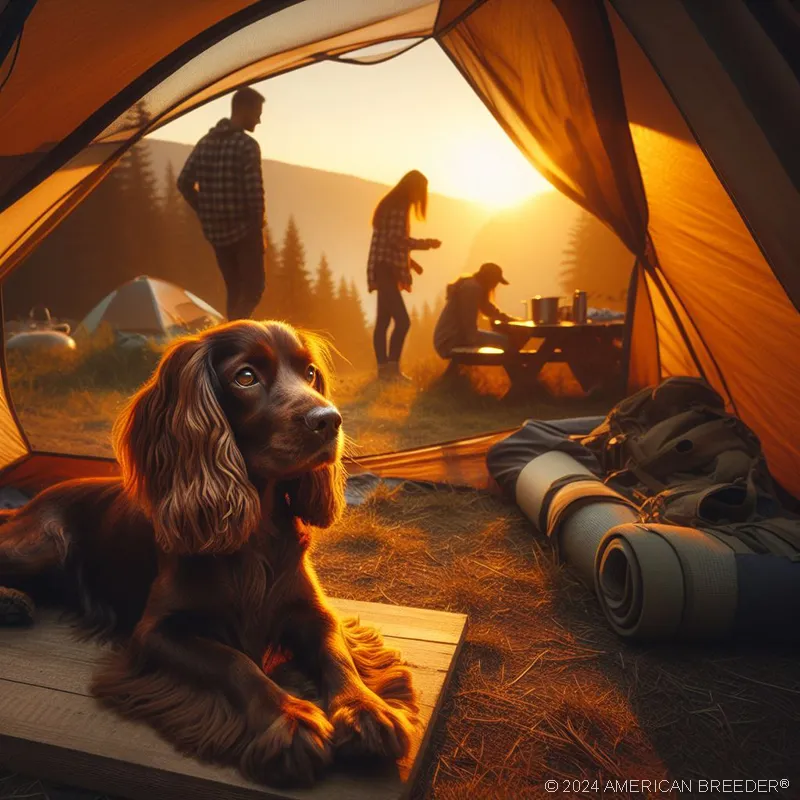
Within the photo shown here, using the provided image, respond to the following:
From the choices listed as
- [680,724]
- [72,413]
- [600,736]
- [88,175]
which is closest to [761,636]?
[680,724]

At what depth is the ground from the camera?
1.54m

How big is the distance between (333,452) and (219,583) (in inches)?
16.2

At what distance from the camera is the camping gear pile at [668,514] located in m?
1.97

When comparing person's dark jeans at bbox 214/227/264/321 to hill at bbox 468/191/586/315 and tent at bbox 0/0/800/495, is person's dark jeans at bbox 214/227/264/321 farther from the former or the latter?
hill at bbox 468/191/586/315

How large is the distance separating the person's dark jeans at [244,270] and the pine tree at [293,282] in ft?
21.3

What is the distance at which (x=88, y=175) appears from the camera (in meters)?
3.06

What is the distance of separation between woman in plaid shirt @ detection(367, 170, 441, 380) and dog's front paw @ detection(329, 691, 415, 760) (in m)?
6.21

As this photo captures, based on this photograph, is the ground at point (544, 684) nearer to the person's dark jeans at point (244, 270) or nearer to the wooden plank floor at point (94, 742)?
the wooden plank floor at point (94, 742)

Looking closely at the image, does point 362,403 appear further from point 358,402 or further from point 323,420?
point 323,420

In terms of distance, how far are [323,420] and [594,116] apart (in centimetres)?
276

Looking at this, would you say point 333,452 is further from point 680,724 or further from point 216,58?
point 216,58

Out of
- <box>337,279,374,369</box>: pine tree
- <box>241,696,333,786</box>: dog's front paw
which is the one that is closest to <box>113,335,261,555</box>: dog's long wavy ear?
<box>241,696,333,786</box>: dog's front paw

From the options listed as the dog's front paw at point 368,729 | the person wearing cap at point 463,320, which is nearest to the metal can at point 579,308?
the person wearing cap at point 463,320

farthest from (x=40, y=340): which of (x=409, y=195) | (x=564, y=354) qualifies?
(x=564, y=354)
